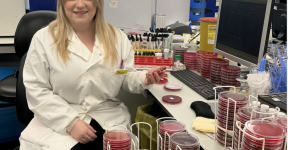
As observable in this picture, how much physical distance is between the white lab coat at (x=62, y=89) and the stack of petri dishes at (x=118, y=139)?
0.51 metres

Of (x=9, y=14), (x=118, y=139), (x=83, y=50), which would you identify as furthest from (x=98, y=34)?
(x=9, y=14)

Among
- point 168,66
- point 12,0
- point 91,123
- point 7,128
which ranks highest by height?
point 12,0

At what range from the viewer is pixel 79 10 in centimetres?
139

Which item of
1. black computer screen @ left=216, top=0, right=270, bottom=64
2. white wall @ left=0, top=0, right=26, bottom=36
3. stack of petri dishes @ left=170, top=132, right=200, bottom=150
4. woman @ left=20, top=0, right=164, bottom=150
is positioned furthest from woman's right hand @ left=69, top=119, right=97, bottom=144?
white wall @ left=0, top=0, right=26, bottom=36

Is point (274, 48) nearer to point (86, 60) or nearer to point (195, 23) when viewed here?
point (86, 60)

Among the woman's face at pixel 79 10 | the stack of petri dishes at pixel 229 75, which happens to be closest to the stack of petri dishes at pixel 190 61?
the stack of petri dishes at pixel 229 75

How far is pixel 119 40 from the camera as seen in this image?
154 centimetres

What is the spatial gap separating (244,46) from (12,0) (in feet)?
6.93

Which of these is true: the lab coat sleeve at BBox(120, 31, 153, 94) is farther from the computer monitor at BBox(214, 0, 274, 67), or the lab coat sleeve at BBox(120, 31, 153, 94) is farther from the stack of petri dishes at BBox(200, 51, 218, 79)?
the computer monitor at BBox(214, 0, 274, 67)

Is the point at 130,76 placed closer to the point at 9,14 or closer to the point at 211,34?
the point at 211,34

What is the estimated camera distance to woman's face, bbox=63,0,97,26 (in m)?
1.38

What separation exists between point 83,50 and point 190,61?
792mm

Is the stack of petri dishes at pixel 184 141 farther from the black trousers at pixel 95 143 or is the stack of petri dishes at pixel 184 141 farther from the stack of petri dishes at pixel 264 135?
the black trousers at pixel 95 143

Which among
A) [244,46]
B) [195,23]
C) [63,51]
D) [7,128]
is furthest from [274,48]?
[195,23]
